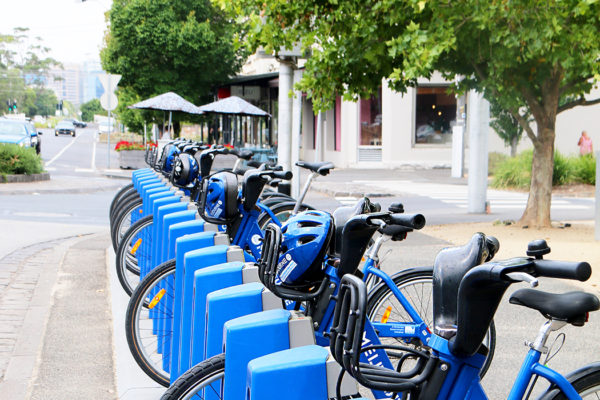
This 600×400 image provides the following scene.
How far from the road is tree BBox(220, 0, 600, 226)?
2.41 meters

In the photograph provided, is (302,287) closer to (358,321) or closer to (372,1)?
(358,321)

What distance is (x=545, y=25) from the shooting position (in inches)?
385

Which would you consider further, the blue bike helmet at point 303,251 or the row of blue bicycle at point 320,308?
the blue bike helmet at point 303,251

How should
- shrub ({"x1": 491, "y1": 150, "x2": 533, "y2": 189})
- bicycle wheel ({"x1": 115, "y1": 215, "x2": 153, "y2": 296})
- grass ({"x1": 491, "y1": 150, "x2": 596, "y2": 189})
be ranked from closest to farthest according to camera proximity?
Answer: 1. bicycle wheel ({"x1": 115, "y1": 215, "x2": 153, "y2": 296})
2. grass ({"x1": 491, "y1": 150, "x2": 596, "y2": 189})
3. shrub ({"x1": 491, "y1": 150, "x2": 533, "y2": 189})

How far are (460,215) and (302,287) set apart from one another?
11.8 metres

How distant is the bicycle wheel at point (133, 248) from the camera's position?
6.63 metres

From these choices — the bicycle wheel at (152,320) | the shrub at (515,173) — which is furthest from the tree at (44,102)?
the bicycle wheel at (152,320)

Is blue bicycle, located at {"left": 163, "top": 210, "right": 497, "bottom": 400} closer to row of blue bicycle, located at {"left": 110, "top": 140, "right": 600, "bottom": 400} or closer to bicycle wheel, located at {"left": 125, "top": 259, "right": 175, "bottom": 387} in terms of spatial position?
row of blue bicycle, located at {"left": 110, "top": 140, "right": 600, "bottom": 400}

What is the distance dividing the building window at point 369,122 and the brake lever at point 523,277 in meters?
31.0

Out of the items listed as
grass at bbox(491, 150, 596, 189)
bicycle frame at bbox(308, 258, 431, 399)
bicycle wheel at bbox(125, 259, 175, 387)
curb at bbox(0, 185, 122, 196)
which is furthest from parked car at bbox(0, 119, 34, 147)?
bicycle frame at bbox(308, 258, 431, 399)

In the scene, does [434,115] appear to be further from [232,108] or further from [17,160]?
[17,160]

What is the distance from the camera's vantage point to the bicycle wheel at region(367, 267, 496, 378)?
13.9 feet

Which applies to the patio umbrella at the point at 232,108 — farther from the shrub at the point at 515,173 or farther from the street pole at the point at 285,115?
the street pole at the point at 285,115

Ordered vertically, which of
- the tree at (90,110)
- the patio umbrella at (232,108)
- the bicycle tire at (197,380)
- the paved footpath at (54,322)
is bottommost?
the paved footpath at (54,322)
